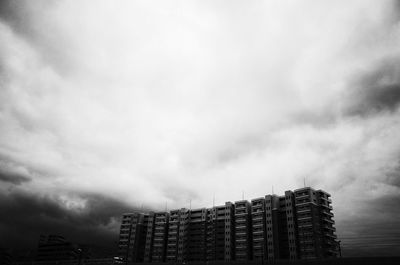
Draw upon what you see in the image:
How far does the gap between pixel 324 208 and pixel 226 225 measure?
43.4 meters

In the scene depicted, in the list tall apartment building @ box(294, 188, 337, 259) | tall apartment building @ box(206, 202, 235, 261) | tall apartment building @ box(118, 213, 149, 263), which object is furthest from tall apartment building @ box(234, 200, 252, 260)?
tall apartment building @ box(118, 213, 149, 263)

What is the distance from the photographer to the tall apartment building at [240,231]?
110562 millimetres

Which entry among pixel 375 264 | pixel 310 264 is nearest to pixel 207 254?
pixel 310 264

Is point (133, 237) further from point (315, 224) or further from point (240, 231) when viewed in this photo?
point (315, 224)

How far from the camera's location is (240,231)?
129625 mm

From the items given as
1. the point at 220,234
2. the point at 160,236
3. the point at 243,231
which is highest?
the point at 160,236

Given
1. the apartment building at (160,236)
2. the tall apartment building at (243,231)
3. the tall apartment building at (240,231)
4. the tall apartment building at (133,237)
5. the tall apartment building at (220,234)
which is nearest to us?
the tall apartment building at (240,231)

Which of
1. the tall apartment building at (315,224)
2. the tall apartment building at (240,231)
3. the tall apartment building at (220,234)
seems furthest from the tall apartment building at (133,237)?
the tall apartment building at (315,224)

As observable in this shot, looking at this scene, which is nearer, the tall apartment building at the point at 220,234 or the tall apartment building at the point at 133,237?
the tall apartment building at the point at 220,234

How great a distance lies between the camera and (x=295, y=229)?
11425 centimetres

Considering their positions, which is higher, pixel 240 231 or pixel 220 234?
pixel 240 231

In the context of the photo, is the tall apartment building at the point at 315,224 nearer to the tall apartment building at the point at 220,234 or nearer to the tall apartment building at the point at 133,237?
the tall apartment building at the point at 220,234

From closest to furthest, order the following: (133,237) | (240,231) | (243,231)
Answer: (243,231), (240,231), (133,237)

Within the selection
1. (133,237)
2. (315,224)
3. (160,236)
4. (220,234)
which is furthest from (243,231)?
(133,237)
